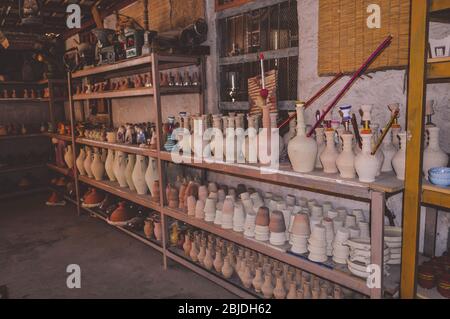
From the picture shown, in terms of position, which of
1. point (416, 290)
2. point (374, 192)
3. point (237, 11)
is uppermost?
point (237, 11)

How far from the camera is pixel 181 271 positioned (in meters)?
3.02

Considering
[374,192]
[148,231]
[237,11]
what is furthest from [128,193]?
[374,192]

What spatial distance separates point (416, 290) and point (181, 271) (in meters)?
1.87

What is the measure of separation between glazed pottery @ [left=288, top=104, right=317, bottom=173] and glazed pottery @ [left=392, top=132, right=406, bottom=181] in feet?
1.29

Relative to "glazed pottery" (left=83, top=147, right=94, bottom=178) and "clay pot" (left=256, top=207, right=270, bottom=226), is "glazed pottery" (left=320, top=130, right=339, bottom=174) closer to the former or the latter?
"clay pot" (left=256, top=207, right=270, bottom=226)

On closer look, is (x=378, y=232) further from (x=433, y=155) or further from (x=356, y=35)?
(x=356, y=35)

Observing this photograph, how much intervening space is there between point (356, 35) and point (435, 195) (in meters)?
1.11

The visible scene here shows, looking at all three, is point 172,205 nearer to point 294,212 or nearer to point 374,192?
point 294,212

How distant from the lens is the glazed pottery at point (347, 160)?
5.83 ft

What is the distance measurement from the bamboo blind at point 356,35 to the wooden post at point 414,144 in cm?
57

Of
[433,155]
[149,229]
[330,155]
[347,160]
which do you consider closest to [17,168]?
[149,229]

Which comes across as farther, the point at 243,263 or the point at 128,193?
the point at 128,193

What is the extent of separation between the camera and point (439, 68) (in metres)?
1.42

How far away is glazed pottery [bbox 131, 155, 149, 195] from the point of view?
344 centimetres
